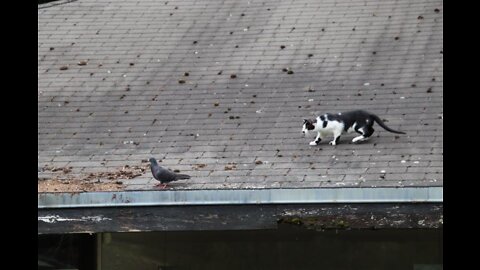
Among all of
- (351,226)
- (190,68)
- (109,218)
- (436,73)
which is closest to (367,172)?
(351,226)

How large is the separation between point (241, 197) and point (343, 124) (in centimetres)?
278

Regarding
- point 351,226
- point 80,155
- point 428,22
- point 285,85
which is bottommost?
point 351,226

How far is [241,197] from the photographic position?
736 cm

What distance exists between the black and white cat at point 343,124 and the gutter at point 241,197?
262 cm

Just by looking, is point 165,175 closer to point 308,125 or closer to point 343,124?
point 308,125

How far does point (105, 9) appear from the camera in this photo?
14.6m

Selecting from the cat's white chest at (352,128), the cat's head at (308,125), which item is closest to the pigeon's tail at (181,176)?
the cat's head at (308,125)

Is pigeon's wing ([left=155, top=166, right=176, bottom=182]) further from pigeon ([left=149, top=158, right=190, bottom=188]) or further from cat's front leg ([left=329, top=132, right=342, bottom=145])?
cat's front leg ([left=329, top=132, right=342, bottom=145])

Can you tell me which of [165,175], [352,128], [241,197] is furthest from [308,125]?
[241,197]

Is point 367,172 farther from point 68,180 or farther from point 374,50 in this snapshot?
point 374,50

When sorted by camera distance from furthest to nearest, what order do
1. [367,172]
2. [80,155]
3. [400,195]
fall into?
[80,155]
[367,172]
[400,195]

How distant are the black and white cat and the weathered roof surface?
14cm

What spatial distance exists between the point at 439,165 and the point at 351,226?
1966mm

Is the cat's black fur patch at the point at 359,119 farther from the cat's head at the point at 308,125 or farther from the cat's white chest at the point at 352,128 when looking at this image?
the cat's head at the point at 308,125
